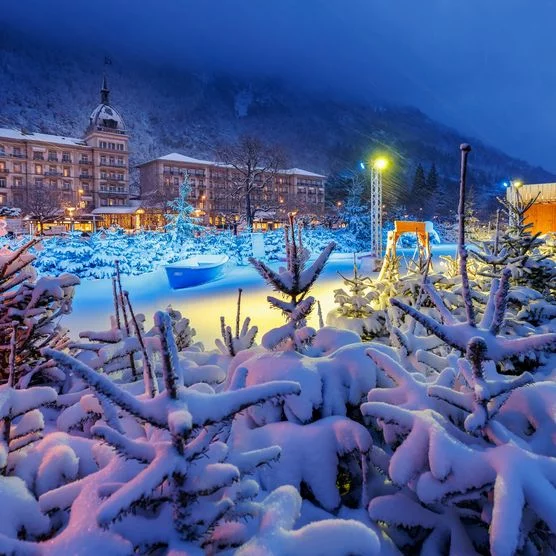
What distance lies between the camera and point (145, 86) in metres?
171

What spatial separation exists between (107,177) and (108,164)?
250 centimetres

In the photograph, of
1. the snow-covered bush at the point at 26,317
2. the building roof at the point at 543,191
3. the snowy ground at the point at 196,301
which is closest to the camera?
the snow-covered bush at the point at 26,317

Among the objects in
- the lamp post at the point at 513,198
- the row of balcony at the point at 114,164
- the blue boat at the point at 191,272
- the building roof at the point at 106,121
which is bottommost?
the blue boat at the point at 191,272

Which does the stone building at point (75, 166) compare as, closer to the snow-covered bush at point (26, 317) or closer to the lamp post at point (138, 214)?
the lamp post at point (138, 214)

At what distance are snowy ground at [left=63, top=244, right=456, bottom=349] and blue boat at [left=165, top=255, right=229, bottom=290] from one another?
32 centimetres

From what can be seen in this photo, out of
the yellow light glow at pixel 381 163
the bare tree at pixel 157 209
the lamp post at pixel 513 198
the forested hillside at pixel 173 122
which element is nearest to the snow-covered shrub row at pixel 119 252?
the yellow light glow at pixel 381 163

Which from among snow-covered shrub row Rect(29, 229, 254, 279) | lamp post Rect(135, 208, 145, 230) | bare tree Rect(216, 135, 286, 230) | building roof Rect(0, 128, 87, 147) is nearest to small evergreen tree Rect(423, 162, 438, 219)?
bare tree Rect(216, 135, 286, 230)

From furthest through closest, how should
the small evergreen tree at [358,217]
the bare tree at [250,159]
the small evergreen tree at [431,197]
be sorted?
the small evergreen tree at [431,197] → the small evergreen tree at [358,217] → the bare tree at [250,159]

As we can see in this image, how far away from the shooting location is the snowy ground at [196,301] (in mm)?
9325

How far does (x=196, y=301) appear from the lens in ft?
41.3

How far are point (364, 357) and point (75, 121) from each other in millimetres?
135167

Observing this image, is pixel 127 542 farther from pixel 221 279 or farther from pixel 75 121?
pixel 75 121

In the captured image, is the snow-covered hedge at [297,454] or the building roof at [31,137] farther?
the building roof at [31,137]

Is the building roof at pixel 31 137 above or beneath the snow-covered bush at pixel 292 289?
above
